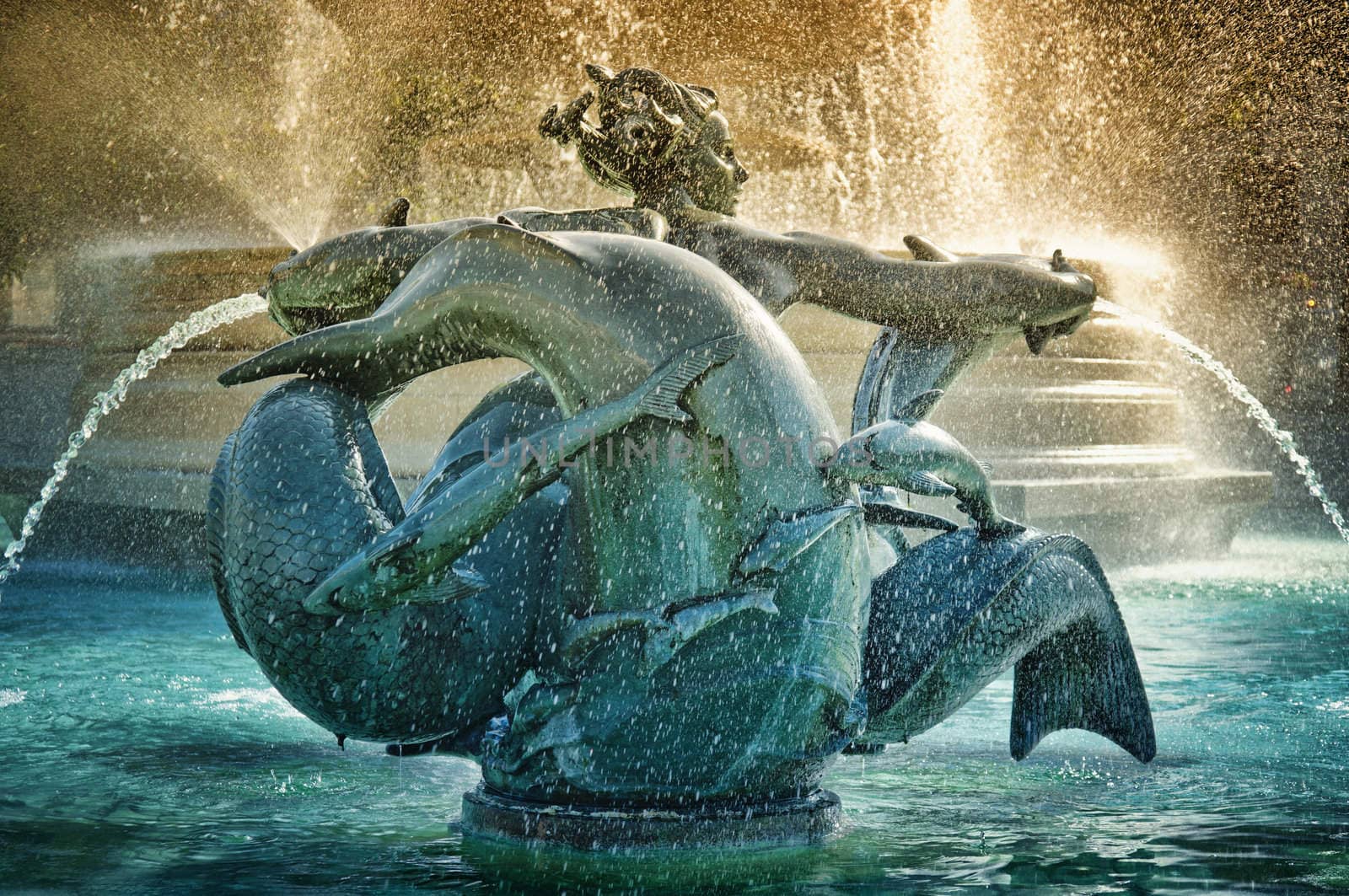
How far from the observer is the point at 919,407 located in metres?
2.69

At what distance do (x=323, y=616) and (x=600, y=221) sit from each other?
1066mm

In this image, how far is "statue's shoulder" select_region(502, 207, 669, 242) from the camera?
304cm

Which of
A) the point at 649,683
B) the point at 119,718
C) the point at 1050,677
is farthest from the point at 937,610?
the point at 119,718

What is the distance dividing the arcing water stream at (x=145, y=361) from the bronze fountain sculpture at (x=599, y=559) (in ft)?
13.5

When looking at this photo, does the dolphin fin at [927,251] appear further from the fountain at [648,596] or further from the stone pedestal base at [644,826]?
the stone pedestal base at [644,826]

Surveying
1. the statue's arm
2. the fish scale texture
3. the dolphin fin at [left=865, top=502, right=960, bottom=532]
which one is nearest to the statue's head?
the statue's arm

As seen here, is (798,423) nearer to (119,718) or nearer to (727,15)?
(119,718)

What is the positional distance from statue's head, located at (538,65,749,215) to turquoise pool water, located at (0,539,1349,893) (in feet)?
4.28

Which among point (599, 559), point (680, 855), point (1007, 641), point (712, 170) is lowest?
point (680, 855)

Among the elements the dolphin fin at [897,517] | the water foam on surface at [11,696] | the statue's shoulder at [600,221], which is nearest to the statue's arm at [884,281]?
the statue's shoulder at [600,221]

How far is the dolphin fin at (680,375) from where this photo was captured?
93.7 inches

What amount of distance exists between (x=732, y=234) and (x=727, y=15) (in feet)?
24.8

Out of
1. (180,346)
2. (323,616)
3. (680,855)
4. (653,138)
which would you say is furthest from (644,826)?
(180,346)

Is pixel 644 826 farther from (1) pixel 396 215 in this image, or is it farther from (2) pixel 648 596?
(1) pixel 396 215
